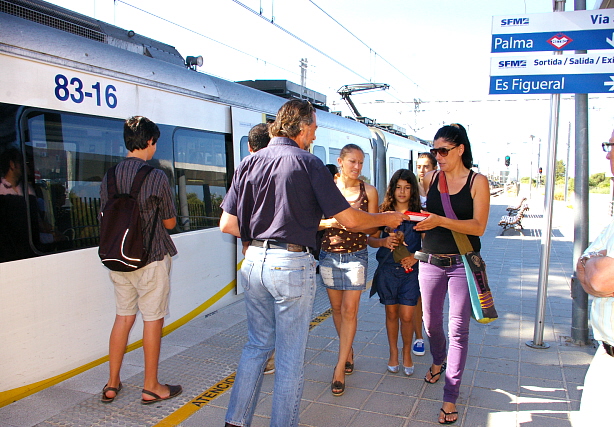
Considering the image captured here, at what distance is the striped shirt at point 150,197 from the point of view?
3381 millimetres

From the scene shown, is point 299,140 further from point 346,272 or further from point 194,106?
point 194,106

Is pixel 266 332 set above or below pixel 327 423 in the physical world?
above

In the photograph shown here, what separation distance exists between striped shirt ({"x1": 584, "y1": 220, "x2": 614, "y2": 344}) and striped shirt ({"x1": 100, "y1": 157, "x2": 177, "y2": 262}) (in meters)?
2.65

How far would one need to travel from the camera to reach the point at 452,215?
3.31 meters

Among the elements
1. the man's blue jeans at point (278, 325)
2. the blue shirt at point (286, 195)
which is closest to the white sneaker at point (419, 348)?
the man's blue jeans at point (278, 325)

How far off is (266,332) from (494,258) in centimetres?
804

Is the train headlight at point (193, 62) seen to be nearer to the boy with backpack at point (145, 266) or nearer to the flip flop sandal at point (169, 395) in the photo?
the boy with backpack at point (145, 266)

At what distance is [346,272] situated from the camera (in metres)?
3.66

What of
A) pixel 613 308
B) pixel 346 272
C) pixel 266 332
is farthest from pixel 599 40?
pixel 266 332

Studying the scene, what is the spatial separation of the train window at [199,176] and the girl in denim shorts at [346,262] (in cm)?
200

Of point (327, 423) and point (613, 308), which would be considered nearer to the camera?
point (613, 308)

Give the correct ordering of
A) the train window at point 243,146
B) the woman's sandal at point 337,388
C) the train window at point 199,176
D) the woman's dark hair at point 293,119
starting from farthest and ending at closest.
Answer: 1. the train window at point 243,146
2. the train window at point 199,176
3. the woman's sandal at point 337,388
4. the woman's dark hair at point 293,119

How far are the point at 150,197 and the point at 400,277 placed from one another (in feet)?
6.64

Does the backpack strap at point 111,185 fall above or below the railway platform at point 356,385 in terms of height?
above
